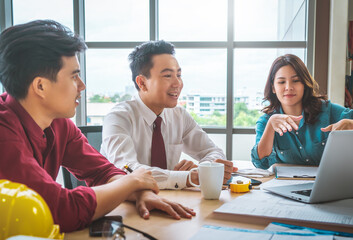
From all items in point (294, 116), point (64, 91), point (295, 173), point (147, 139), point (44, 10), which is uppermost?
point (44, 10)

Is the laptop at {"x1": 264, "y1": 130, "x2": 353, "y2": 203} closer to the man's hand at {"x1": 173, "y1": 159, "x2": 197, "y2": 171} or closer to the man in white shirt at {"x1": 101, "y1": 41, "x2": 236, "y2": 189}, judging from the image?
the man's hand at {"x1": 173, "y1": 159, "x2": 197, "y2": 171}

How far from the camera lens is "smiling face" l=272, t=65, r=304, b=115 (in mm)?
2152

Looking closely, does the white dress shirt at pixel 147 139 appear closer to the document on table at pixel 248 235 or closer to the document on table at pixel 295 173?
the document on table at pixel 295 173

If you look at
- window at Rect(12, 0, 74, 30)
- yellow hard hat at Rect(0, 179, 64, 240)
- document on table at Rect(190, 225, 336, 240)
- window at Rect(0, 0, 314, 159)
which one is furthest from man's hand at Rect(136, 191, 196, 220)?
window at Rect(12, 0, 74, 30)

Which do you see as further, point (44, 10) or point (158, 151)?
point (44, 10)

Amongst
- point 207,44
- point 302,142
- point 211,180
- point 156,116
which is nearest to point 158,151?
point 156,116

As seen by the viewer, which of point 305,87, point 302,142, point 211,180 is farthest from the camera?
point 305,87

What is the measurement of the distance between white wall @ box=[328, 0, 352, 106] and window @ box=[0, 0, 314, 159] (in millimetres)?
300

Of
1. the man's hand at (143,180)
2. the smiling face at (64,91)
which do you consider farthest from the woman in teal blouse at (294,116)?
the smiling face at (64,91)

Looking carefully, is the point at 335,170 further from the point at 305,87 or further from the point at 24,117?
the point at 305,87

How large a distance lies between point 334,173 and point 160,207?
0.54m

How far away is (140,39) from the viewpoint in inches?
157

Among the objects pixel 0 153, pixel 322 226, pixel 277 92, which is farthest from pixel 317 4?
pixel 0 153

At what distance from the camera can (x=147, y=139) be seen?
1818 mm
